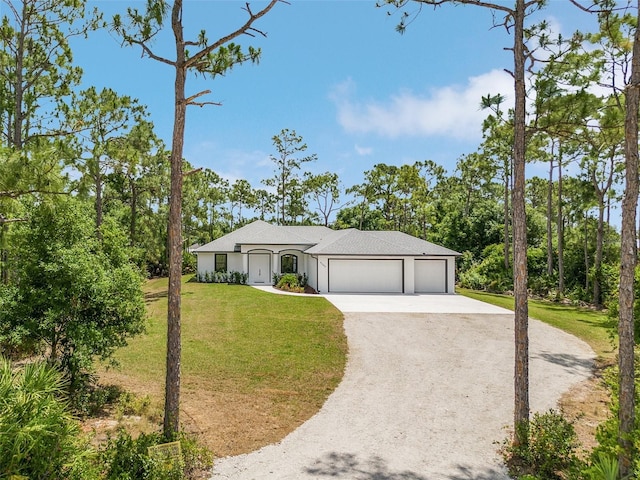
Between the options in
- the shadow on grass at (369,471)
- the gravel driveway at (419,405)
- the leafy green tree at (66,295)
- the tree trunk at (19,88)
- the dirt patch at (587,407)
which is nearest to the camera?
the shadow on grass at (369,471)

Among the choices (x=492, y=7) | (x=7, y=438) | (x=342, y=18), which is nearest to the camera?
(x=7, y=438)

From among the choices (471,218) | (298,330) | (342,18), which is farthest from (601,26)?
(471,218)

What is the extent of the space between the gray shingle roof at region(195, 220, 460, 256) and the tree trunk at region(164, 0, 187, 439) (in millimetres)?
17576

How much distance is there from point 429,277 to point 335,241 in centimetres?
618

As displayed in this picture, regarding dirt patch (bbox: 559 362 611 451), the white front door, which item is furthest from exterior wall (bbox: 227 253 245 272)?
dirt patch (bbox: 559 362 611 451)

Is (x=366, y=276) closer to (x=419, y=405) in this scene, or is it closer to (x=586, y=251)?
(x=586, y=251)

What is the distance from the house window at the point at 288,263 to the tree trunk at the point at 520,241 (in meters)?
24.5

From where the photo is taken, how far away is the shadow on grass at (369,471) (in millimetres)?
5337

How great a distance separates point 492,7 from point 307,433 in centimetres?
766

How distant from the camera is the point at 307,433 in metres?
6.71

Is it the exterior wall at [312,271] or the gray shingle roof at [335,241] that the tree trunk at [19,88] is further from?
the exterior wall at [312,271]

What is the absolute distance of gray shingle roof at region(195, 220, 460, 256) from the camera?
24.0m

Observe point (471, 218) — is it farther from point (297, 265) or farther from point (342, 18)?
point (342, 18)

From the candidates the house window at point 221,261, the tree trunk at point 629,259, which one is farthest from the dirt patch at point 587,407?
the house window at point 221,261
